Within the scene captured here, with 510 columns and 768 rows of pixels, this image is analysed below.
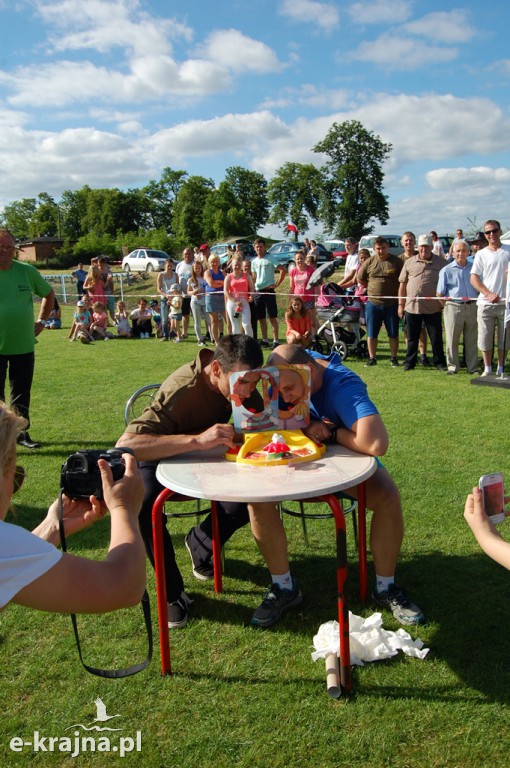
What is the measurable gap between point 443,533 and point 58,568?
10.0 feet

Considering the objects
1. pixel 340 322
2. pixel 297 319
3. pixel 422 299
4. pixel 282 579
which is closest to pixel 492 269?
pixel 422 299

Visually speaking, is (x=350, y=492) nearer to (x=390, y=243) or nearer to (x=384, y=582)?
(x=384, y=582)

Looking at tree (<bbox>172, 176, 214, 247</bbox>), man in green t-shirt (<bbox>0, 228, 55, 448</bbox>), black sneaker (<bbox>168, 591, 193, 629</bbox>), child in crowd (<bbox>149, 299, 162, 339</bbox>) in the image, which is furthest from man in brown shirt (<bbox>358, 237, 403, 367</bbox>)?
tree (<bbox>172, 176, 214, 247</bbox>)

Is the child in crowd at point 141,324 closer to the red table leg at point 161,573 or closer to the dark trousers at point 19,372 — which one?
the dark trousers at point 19,372

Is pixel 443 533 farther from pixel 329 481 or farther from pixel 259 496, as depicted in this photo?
pixel 259 496

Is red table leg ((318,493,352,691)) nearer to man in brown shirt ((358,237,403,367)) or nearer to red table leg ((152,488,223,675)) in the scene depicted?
red table leg ((152,488,223,675))

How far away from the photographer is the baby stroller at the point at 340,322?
10617 mm

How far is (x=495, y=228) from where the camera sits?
8.26 m

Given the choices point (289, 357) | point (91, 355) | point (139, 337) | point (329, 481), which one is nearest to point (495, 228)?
point (289, 357)

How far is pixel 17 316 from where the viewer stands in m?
5.53

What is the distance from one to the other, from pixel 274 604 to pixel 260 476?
83 centimetres

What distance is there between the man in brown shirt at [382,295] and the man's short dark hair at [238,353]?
271 inches

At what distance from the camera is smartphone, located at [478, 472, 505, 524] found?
2000 millimetres
